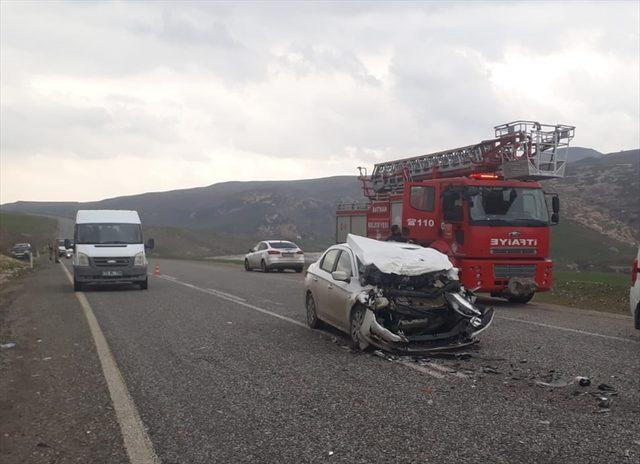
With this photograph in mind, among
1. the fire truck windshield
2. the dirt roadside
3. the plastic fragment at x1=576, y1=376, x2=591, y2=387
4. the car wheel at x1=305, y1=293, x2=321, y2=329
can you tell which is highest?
the fire truck windshield

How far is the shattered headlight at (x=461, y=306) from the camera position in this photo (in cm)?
858

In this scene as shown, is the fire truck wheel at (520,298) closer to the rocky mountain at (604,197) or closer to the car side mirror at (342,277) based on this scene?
the car side mirror at (342,277)

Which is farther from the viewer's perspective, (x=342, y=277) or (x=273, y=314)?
(x=273, y=314)

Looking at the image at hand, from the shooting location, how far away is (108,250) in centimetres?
1886

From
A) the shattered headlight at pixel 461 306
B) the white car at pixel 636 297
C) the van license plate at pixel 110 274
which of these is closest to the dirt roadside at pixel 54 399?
the shattered headlight at pixel 461 306

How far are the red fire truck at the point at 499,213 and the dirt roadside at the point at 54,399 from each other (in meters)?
8.10

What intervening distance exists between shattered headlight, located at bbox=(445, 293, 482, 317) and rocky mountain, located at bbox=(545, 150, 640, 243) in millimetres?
56561

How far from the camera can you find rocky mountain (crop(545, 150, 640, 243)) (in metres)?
70.1

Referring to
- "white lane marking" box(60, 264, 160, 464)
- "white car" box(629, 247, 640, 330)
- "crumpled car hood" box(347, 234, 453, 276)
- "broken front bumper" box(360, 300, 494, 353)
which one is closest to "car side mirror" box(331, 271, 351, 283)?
"crumpled car hood" box(347, 234, 453, 276)

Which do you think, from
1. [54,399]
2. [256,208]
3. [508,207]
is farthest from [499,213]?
[256,208]

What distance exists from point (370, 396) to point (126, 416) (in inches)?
91.8

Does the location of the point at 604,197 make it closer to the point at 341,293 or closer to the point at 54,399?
the point at 341,293

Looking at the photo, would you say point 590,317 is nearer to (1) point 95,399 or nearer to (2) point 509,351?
(2) point 509,351

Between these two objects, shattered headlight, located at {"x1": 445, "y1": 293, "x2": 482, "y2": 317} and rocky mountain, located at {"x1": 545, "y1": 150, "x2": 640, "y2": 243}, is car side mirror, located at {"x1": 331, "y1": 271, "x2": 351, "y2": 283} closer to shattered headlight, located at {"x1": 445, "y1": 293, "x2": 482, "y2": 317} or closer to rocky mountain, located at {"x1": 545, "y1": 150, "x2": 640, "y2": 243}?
shattered headlight, located at {"x1": 445, "y1": 293, "x2": 482, "y2": 317}
